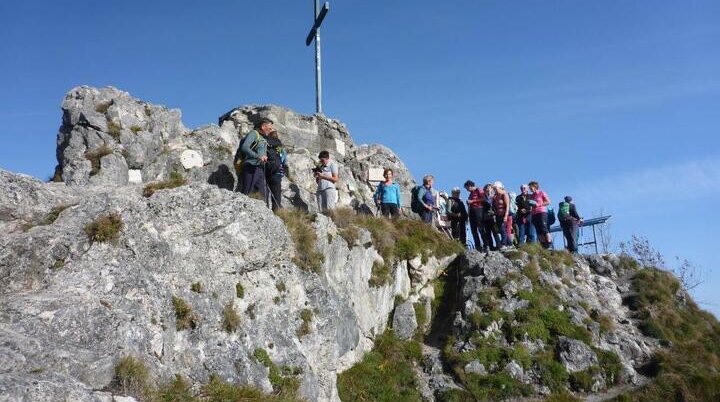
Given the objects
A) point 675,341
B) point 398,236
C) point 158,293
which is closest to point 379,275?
point 398,236

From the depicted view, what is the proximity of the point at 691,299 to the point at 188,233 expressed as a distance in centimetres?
1816

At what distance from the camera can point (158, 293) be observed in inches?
458

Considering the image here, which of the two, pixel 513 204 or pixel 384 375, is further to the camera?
pixel 513 204

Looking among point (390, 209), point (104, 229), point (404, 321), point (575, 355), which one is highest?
point (390, 209)

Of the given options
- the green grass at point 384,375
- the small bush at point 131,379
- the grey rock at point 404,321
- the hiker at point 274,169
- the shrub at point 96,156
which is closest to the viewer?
the small bush at point 131,379

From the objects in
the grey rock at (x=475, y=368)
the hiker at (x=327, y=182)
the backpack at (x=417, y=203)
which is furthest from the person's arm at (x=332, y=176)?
the grey rock at (x=475, y=368)

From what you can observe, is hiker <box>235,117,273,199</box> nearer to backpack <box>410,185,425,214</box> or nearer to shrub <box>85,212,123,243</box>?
Result: shrub <box>85,212,123,243</box>

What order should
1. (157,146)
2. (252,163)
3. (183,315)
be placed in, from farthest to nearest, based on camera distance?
(157,146)
(252,163)
(183,315)

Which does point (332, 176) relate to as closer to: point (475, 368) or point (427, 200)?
point (427, 200)

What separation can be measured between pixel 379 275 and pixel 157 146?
27.8 ft

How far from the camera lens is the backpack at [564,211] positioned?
2259cm

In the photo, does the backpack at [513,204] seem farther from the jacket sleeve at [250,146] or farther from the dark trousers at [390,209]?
the jacket sleeve at [250,146]

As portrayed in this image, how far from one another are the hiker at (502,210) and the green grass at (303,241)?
26.4 feet

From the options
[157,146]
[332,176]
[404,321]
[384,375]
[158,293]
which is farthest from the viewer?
[157,146]
